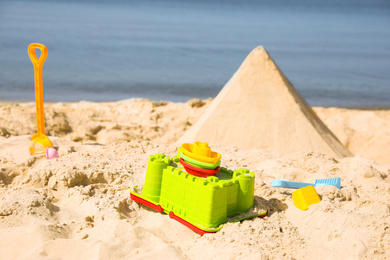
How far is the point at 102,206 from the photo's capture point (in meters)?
2.46

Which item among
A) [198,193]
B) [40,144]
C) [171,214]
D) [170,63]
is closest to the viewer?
[198,193]

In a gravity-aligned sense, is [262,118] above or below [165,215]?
above

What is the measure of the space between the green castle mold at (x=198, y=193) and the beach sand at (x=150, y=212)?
8 cm

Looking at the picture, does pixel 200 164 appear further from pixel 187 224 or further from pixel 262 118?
pixel 262 118

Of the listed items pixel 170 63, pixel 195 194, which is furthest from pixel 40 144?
pixel 170 63

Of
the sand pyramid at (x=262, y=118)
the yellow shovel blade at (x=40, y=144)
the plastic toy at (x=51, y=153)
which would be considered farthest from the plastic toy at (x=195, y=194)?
the sand pyramid at (x=262, y=118)

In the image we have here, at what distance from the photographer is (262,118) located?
4.11m

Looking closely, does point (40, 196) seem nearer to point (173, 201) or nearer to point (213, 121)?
point (173, 201)

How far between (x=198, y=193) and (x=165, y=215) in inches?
12.2

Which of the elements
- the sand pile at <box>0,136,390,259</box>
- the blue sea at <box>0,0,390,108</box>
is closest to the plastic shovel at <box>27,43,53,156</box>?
the sand pile at <box>0,136,390,259</box>

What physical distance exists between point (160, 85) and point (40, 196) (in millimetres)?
6827

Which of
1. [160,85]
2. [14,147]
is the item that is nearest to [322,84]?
[160,85]

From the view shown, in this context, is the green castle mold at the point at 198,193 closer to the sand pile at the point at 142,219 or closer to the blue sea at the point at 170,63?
the sand pile at the point at 142,219

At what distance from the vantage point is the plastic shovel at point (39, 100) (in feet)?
10.9
